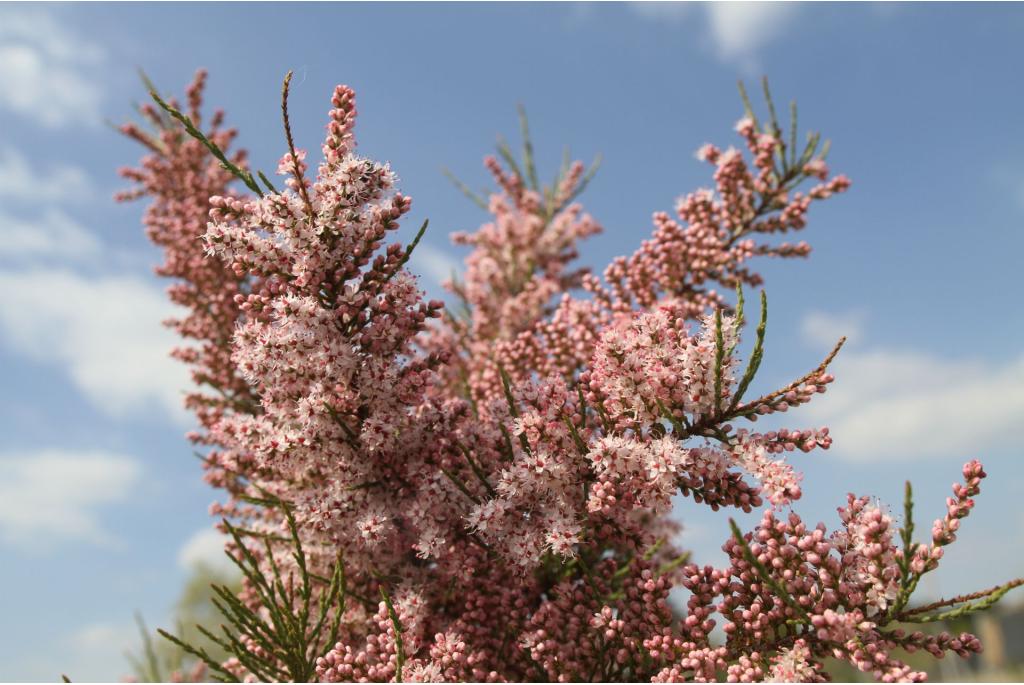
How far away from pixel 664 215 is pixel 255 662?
347 centimetres

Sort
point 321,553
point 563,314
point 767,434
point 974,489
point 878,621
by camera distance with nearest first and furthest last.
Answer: point 974,489
point 878,621
point 767,434
point 321,553
point 563,314

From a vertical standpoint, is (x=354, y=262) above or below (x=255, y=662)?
above

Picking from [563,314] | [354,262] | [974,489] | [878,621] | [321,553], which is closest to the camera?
[974,489]

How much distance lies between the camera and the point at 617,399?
3.31 metres

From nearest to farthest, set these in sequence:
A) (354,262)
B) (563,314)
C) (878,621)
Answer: (878,621)
(354,262)
(563,314)

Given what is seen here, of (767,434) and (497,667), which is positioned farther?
(497,667)

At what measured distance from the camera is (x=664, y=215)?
15.8 ft

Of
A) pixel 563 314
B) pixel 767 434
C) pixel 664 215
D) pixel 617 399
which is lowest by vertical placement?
pixel 767 434

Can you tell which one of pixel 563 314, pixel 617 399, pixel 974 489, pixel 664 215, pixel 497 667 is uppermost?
pixel 664 215

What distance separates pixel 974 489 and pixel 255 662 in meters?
3.06

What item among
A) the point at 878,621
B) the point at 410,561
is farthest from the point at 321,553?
the point at 878,621

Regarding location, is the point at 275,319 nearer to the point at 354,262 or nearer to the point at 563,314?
the point at 354,262

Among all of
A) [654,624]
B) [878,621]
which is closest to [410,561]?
[654,624]

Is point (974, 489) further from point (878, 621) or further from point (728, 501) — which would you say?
point (728, 501)
